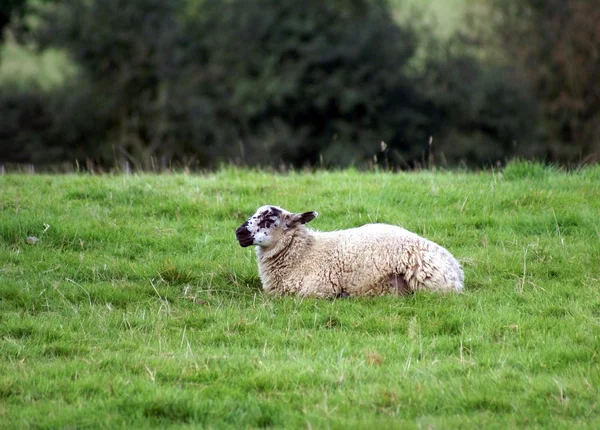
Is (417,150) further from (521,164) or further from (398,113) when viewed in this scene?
(521,164)

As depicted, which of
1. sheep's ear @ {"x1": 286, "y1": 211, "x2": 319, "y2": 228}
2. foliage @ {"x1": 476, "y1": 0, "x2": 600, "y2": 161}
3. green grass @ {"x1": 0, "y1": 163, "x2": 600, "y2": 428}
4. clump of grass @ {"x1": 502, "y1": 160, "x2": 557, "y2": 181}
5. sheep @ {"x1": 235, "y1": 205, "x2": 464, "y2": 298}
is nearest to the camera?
green grass @ {"x1": 0, "y1": 163, "x2": 600, "y2": 428}

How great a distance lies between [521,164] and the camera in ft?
46.9

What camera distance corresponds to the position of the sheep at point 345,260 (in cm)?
945

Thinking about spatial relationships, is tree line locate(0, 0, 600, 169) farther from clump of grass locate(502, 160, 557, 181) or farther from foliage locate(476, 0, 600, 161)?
clump of grass locate(502, 160, 557, 181)

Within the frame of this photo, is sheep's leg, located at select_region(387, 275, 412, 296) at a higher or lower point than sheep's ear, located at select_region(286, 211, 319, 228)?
lower

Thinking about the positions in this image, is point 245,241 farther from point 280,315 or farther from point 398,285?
point 398,285

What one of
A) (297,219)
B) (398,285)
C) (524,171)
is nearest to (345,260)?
(398,285)

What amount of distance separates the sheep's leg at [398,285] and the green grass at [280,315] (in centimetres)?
29

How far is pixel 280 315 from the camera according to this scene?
8.74 m

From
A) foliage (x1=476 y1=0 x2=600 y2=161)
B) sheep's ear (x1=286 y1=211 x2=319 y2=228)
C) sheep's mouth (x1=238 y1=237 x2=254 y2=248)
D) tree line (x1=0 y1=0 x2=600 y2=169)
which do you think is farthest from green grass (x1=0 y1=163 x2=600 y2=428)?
foliage (x1=476 y1=0 x2=600 y2=161)

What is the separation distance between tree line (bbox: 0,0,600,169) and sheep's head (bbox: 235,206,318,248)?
28666mm

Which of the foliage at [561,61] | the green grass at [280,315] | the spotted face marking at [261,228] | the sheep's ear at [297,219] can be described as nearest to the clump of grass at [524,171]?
the green grass at [280,315]

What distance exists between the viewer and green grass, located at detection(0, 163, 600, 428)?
6375 mm

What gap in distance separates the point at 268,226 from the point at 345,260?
1.15 metres
